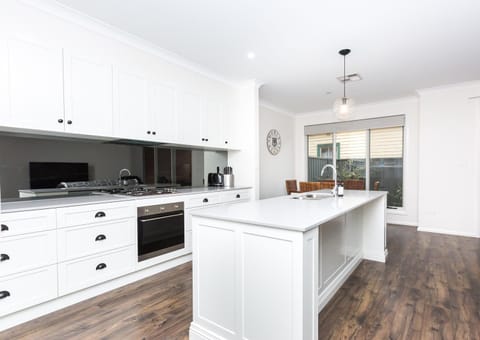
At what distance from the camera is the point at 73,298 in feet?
7.19

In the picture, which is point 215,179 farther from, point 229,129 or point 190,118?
point 190,118

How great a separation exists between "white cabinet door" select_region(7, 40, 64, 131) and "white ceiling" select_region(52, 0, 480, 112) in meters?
0.51

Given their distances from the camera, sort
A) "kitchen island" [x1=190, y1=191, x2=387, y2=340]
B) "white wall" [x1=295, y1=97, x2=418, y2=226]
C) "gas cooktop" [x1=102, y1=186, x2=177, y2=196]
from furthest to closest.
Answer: "white wall" [x1=295, y1=97, x2=418, y2=226] < "gas cooktop" [x1=102, y1=186, x2=177, y2=196] < "kitchen island" [x1=190, y1=191, x2=387, y2=340]

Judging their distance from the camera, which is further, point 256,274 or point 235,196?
point 235,196

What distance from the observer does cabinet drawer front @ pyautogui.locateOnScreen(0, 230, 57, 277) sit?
1.82 metres

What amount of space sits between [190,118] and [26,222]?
2.17 metres

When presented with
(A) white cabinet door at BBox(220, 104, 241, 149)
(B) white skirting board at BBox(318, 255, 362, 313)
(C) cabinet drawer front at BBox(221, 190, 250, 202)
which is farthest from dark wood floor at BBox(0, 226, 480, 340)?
(A) white cabinet door at BBox(220, 104, 241, 149)

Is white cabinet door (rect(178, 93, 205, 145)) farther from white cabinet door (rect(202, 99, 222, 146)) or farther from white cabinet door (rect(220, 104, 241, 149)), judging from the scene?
white cabinet door (rect(220, 104, 241, 149))

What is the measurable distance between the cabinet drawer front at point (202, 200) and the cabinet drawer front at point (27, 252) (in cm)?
143

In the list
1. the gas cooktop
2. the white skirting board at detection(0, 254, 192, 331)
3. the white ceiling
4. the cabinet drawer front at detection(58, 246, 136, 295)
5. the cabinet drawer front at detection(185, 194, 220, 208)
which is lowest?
the white skirting board at detection(0, 254, 192, 331)

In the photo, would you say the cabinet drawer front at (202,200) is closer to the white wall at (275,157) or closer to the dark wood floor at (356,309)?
the dark wood floor at (356,309)

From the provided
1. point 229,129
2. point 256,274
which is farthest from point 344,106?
point 256,274

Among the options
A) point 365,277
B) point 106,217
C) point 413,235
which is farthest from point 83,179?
point 413,235

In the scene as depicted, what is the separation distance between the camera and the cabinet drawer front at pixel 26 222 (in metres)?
1.82
